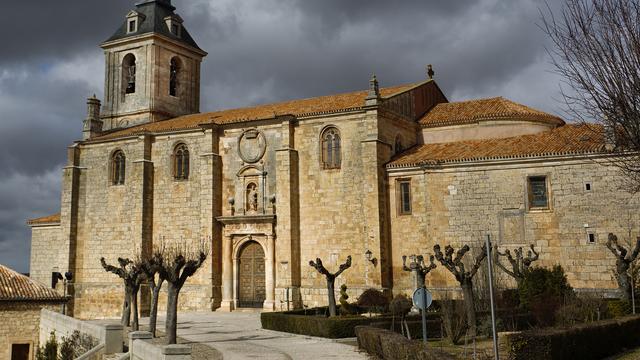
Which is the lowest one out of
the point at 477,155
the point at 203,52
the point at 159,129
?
the point at 477,155

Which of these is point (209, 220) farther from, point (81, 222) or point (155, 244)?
point (81, 222)

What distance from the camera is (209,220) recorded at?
104ft

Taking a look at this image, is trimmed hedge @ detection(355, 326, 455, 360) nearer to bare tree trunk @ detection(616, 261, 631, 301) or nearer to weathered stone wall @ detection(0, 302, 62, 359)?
bare tree trunk @ detection(616, 261, 631, 301)

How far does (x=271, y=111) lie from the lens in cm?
3328

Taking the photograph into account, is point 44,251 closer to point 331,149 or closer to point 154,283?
point 331,149

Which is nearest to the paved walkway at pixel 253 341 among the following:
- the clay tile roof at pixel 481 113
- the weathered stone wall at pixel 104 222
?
the weathered stone wall at pixel 104 222

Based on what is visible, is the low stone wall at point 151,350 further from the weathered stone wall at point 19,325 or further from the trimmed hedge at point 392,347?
the weathered stone wall at point 19,325

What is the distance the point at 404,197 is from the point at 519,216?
16.2 ft

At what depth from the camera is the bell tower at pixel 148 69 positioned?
3978 cm

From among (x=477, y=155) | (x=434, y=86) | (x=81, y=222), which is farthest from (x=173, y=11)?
(x=477, y=155)

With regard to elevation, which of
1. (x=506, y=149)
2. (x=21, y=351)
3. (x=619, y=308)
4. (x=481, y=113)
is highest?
(x=481, y=113)

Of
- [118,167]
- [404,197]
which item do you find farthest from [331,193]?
[118,167]

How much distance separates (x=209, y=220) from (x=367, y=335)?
16.9 m

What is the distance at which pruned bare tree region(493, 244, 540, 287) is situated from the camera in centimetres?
2377
